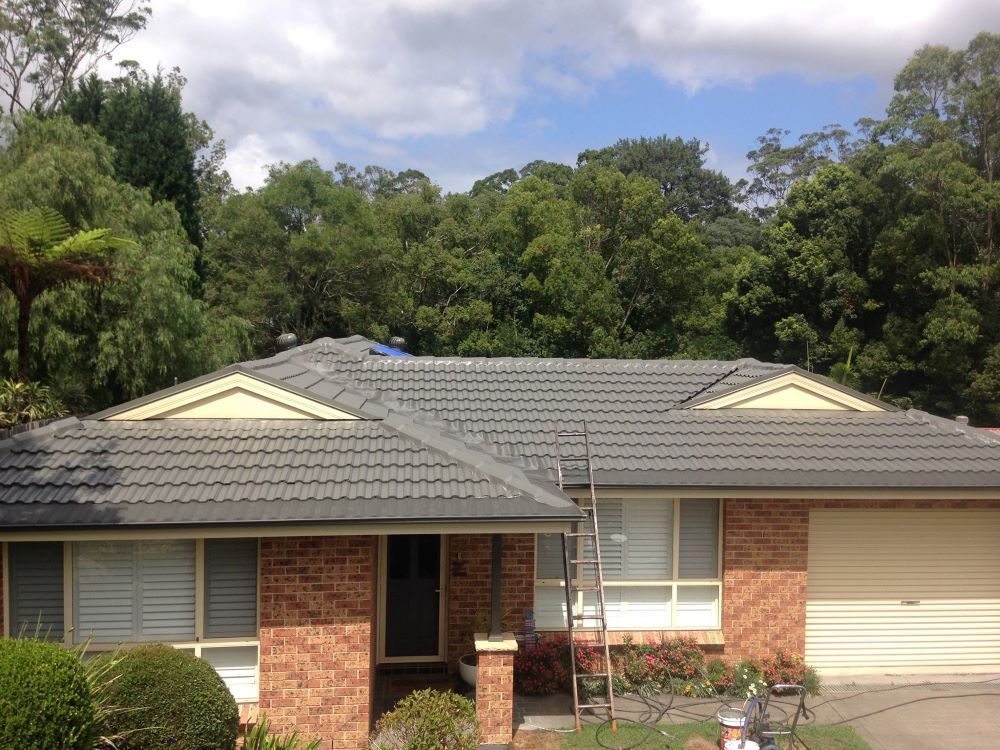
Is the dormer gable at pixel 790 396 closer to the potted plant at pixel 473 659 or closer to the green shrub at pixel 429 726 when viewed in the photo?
the potted plant at pixel 473 659

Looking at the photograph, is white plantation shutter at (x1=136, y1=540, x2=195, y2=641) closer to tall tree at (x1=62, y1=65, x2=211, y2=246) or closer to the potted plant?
the potted plant

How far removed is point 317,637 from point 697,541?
5145mm

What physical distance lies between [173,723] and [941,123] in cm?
3154

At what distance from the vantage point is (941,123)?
29312 mm

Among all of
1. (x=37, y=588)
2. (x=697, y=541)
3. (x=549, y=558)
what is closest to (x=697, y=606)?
(x=697, y=541)

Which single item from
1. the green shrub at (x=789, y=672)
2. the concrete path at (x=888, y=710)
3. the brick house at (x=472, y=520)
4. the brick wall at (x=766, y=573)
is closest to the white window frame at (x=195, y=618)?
the brick house at (x=472, y=520)

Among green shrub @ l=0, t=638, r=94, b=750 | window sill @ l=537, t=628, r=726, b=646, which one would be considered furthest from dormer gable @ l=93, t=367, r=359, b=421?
green shrub @ l=0, t=638, r=94, b=750

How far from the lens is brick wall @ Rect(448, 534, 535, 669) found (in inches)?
411

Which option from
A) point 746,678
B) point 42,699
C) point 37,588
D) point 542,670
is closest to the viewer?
point 42,699

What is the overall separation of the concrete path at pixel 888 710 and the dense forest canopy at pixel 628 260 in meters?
17.5

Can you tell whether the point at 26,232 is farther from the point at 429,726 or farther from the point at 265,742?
the point at 429,726

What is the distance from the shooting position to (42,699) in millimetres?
5219

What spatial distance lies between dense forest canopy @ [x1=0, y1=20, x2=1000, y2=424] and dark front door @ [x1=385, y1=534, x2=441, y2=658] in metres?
14.8

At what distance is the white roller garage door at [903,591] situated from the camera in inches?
428
